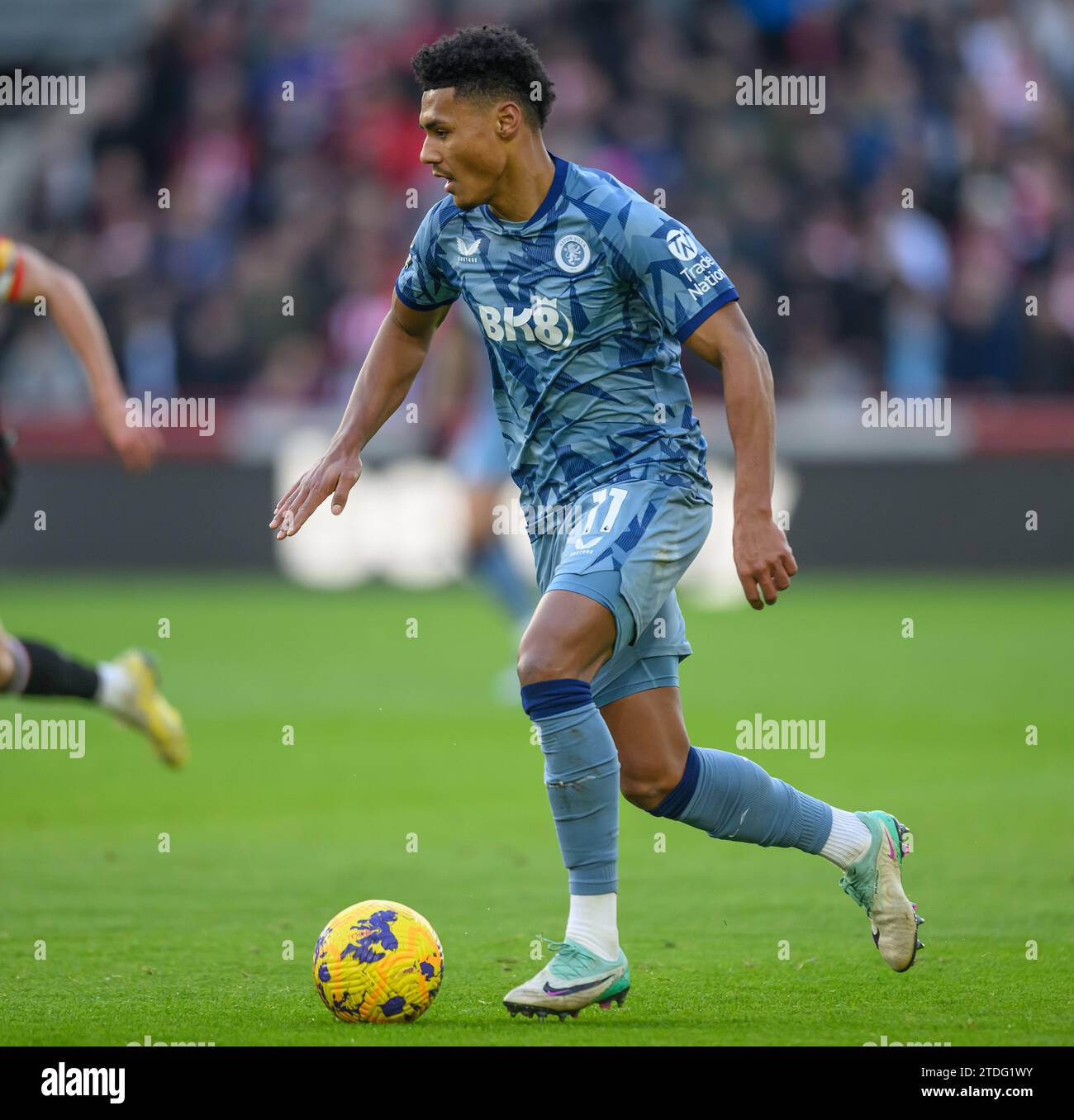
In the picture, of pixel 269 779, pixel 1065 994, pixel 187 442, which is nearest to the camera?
pixel 1065 994

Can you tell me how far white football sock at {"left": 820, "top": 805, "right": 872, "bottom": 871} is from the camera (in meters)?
5.08

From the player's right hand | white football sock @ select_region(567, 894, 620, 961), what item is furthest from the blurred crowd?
white football sock @ select_region(567, 894, 620, 961)

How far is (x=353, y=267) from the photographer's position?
17859 millimetres

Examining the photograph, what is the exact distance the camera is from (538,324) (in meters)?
4.90

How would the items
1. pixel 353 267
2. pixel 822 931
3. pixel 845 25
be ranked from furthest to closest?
pixel 845 25 → pixel 353 267 → pixel 822 931

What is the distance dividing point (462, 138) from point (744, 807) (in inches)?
72.4

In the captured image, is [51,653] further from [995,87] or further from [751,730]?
[995,87]

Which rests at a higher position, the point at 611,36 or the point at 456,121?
the point at 611,36

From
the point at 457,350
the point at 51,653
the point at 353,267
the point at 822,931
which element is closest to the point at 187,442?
the point at 353,267

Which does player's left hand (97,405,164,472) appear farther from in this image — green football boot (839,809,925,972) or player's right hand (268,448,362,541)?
green football boot (839,809,925,972)

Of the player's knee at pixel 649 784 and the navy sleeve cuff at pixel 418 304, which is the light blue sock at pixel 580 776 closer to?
the player's knee at pixel 649 784

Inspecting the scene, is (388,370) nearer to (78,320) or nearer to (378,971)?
(378,971)

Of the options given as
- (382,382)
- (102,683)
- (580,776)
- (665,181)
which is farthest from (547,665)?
(665,181)

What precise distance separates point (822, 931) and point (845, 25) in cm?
1505
